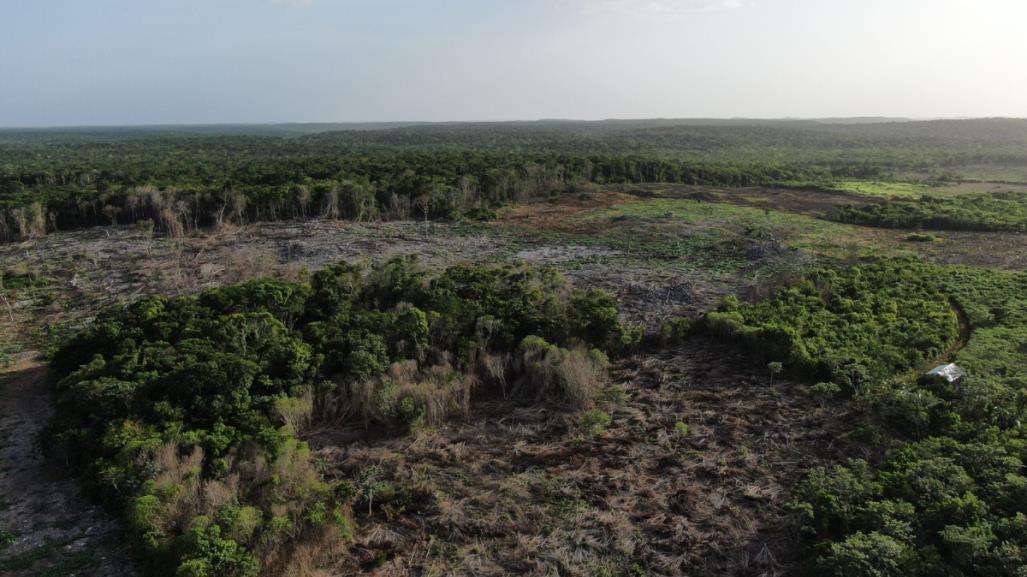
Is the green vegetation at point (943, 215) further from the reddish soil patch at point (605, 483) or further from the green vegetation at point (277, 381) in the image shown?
the reddish soil patch at point (605, 483)

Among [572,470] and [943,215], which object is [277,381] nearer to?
[572,470]

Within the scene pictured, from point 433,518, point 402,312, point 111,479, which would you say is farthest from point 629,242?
point 111,479

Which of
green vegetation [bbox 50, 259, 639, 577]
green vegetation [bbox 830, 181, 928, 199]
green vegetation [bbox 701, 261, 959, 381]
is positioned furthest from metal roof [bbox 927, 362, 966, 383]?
green vegetation [bbox 830, 181, 928, 199]

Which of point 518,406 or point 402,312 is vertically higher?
point 402,312

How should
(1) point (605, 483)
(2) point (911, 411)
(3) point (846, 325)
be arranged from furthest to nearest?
1. (3) point (846, 325)
2. (2) point (911, 411)
3. (1) point (605, 483)

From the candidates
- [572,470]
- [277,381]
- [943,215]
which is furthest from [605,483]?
[943,215]

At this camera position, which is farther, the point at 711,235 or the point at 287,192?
the point at 287,192

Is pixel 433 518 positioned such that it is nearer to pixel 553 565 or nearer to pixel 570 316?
pixel 553 565

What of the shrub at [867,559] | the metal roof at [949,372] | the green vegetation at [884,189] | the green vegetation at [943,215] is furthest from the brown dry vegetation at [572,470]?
the green vegetation at [884,189]
